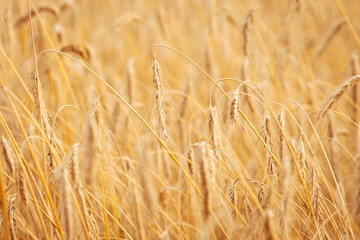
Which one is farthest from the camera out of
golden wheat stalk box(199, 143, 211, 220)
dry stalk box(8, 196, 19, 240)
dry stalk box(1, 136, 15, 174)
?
dry stalk box(1, 136, 15, 174)

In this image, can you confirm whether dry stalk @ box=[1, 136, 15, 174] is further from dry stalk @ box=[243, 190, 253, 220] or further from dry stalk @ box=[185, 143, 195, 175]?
dry stalk @ box=[243, 190, 253, 220]

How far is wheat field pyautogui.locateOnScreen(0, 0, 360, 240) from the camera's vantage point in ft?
3.66

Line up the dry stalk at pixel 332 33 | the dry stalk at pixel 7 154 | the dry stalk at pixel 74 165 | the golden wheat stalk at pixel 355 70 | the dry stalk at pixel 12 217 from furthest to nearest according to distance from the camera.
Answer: the dry stalk at pixel 332 33
the golden wheat stalk at pixel 355 70
the dry stalk at pixel 7 154
the dry stalk at pixel 12 217
the dry stalk at pixel 74 165

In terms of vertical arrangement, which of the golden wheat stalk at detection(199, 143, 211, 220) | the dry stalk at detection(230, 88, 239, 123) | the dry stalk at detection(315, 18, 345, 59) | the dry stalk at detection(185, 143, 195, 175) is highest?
the dry stalk at detection(315, 18, 345, 59)

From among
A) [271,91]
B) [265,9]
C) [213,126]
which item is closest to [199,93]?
[271,91]

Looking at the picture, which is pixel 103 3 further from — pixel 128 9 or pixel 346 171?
pixel 346 171

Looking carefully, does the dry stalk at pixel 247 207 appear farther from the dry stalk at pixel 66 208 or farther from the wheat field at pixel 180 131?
the dry stalk at pixel 66 208

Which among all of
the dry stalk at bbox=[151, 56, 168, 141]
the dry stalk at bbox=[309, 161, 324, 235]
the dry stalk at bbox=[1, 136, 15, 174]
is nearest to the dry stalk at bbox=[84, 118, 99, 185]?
the dry stalk at bbox=[151, 56, 168, 141]

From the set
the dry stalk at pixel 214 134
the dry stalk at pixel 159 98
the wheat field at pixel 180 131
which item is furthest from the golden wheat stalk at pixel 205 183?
the dry stalk at pixel 159 98

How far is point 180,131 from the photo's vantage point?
6.16 ft

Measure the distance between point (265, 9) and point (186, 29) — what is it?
1314 mm

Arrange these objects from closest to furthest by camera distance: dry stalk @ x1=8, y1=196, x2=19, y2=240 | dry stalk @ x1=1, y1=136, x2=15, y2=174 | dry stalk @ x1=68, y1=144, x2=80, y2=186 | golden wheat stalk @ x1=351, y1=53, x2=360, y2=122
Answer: dry stalk @ x1=68, y1=144, x2=80, y2=186, dry stalk @ x1=8, y1=196, x2=19, y2=240, dry stalk @ x1=1, y1=136, x2=15, y2=174, golden wheat stalk @ x1=351, y1=53, x2=360, y2=122

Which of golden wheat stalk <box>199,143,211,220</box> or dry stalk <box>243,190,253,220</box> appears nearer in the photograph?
golden wheat stalk <box>199,143,211,220</box>

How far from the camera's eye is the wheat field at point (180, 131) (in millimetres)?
1116
